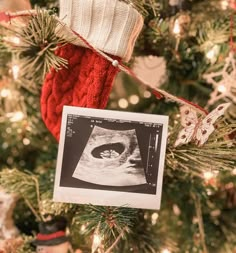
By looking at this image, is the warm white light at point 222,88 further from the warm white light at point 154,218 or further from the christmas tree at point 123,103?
the warm white light at point 154,218

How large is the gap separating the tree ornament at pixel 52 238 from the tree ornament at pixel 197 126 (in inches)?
10.7

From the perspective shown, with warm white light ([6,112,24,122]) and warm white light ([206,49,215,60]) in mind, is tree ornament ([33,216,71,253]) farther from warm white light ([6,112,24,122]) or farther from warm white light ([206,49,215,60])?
warm white light ([206,49,215,60])

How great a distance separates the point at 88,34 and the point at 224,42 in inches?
13.9

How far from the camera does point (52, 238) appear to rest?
81 centimetres

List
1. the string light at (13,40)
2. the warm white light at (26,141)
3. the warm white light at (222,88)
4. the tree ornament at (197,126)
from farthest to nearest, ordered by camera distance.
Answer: the warm white light at (26,141) < the warm white light at (222,88) < the string light at (13,40) < the tree ornament at (197,126)

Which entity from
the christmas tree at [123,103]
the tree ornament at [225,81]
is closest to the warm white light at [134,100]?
the christmas tree at [123,103]

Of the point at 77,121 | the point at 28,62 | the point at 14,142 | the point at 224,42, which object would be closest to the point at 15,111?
the point at 14,142

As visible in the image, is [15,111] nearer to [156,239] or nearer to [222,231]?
[156,239]

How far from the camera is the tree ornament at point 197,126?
710 millimetres

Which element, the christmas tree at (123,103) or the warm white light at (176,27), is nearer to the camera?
the christmas tree at (123,103)

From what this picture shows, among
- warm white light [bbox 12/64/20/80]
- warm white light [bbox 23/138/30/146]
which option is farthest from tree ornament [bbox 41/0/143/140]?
warm white light [bbox 23/138/30/146]

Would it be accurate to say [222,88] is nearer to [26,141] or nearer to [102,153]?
[102,153]

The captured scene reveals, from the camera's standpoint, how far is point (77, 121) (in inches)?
28.3

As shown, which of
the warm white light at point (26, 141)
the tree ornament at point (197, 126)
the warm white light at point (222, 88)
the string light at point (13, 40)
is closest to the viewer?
the tree ornament at point (197, 126)
